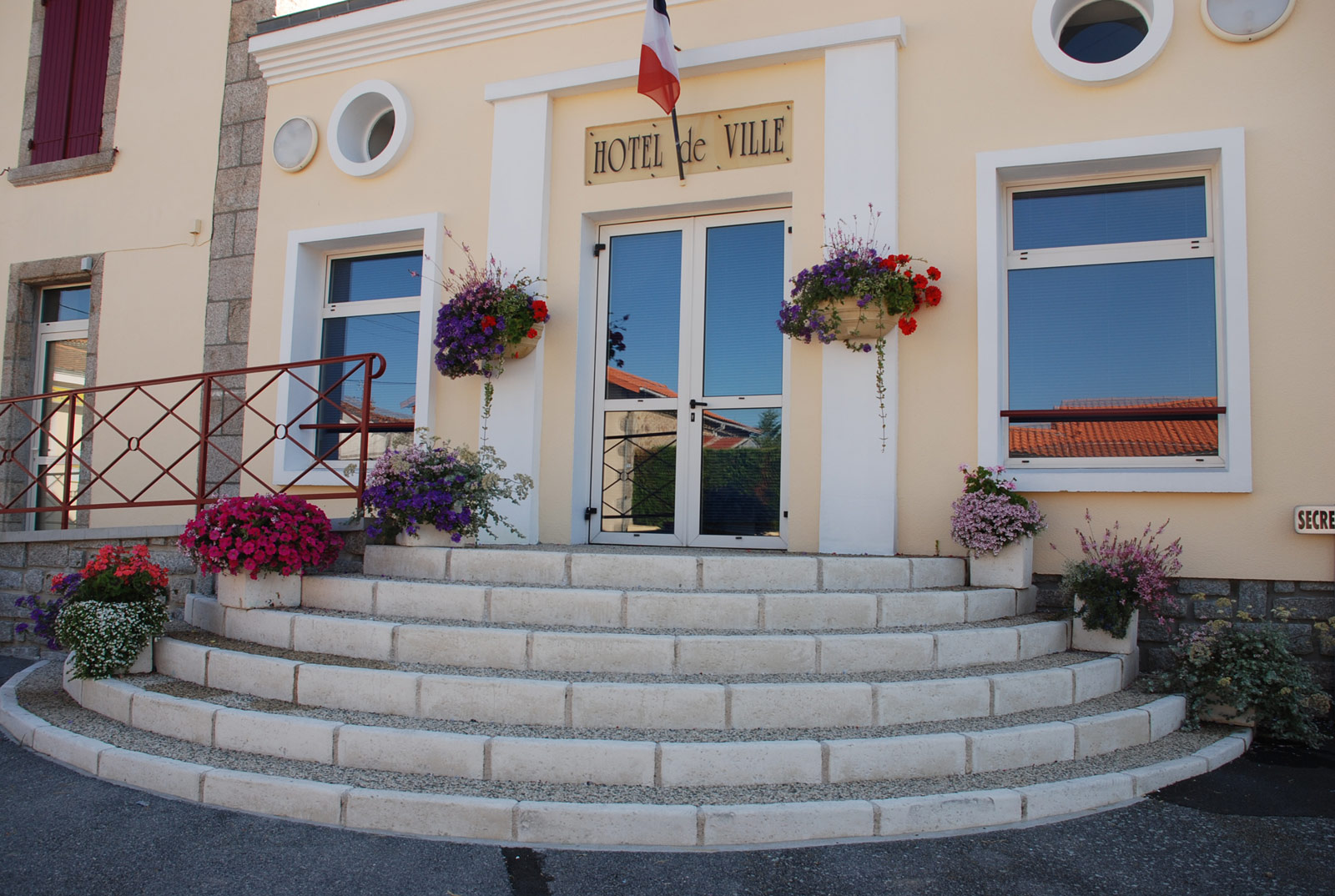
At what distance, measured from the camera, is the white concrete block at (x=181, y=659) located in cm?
408

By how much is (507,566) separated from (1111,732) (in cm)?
289

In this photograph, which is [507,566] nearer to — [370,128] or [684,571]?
[684,571]

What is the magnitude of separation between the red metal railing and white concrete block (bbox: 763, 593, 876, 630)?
11.5ft

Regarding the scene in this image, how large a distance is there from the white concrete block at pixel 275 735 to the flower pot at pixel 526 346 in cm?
296

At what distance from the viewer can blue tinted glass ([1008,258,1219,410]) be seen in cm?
488

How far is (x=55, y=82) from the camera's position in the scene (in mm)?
8055

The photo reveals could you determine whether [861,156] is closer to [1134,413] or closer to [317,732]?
[1134,413]

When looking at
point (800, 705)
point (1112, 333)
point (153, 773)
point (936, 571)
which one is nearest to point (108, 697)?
point (153, 773)

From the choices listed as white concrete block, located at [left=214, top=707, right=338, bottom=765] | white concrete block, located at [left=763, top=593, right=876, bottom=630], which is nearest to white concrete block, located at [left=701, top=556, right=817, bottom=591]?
white concrete block, located at [left=763, top=593, right=876, bottom=630]

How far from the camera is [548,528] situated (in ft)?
19.5

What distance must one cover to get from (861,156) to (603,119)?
1865 mm

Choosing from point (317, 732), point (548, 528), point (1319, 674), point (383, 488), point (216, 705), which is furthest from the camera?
point (548, 528)

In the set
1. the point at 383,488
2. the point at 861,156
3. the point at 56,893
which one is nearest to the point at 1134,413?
the point at 861,156

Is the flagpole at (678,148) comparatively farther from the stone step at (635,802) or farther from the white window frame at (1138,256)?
the stone step at (635,802)
